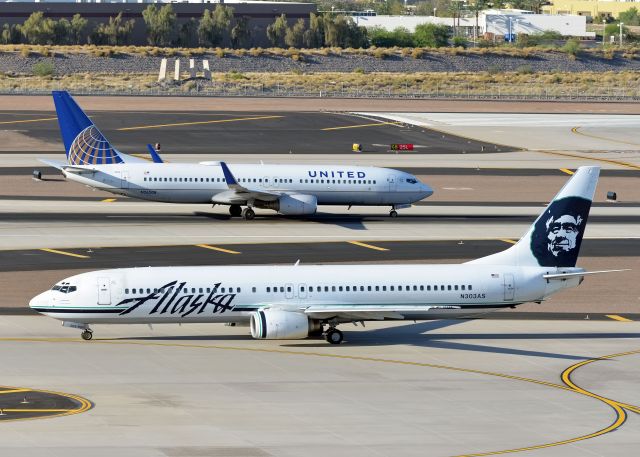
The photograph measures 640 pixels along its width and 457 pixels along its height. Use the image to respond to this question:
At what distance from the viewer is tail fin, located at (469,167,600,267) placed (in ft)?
191

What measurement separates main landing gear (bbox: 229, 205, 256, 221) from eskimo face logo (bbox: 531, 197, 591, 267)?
3583 centimetres

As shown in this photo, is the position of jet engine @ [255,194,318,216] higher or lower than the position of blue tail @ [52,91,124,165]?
lower

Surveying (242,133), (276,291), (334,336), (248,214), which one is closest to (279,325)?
(276,291)

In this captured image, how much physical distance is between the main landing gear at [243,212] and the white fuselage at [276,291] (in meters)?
35.1

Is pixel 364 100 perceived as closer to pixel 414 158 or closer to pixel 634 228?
pixel 414 158

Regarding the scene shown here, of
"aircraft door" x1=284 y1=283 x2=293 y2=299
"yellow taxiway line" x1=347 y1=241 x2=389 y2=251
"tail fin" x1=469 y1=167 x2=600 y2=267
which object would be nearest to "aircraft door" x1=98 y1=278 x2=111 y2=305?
"aircraft door" x1=284 y1=283 x2=293 y2=299

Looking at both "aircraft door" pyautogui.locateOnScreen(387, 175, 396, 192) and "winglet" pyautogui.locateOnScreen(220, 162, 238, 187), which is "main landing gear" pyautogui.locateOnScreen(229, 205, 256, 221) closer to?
"winglet" pyautogui.locateOnScreen(220, 162, 238, 187)

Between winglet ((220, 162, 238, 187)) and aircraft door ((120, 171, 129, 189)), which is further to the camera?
aircraft door ((120, 171, 129, 189))

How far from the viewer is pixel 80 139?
304ft

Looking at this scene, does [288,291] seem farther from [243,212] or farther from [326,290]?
[243,212]

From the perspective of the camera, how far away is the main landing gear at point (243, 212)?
9162 cm

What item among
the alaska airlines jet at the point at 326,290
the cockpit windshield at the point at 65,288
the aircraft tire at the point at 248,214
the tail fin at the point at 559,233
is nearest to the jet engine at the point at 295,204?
the aircraft tire at the point at 248,214

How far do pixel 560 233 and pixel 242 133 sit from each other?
→ 8718 centimetres

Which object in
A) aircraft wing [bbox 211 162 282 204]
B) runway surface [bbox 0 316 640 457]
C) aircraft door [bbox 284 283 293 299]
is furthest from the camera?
aircraft wing [bbox 211 162 282 204]
